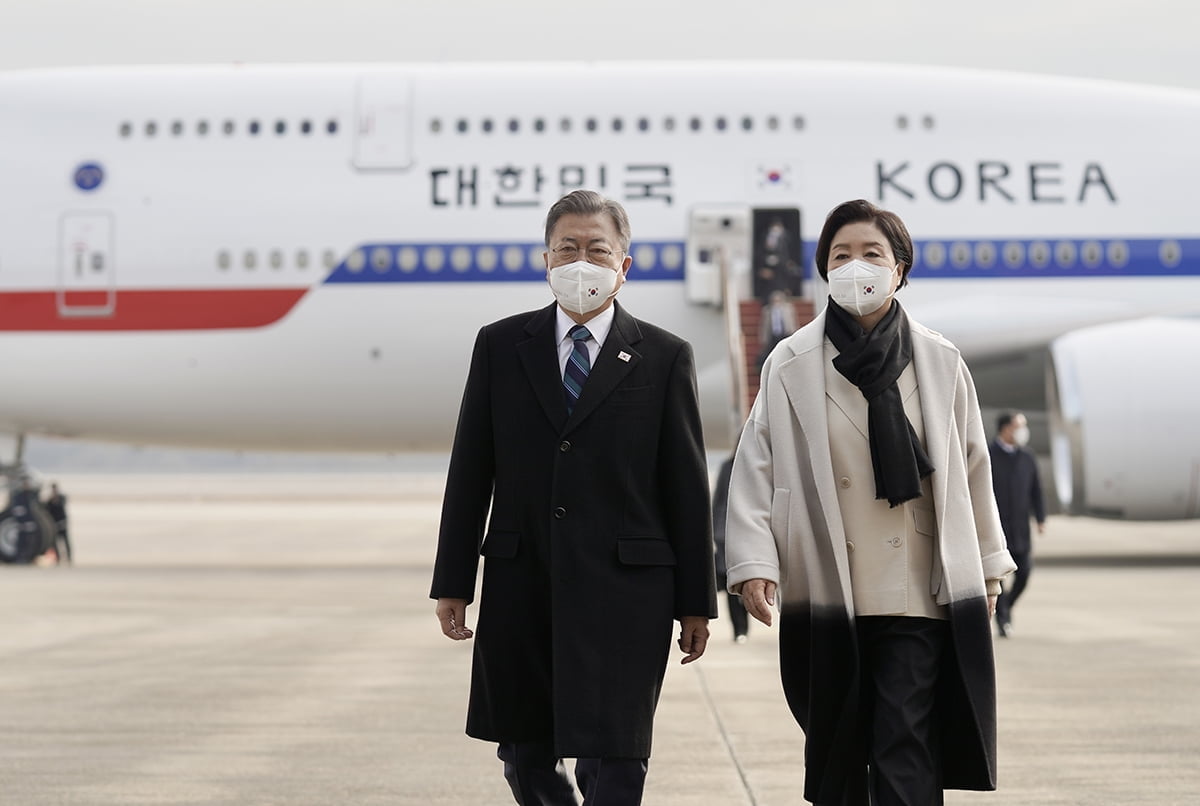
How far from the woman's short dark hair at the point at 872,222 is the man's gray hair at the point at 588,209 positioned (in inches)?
17.3

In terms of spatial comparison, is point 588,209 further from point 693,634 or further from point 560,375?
point 693,634

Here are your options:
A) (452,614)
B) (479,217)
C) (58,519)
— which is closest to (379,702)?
(452,614)

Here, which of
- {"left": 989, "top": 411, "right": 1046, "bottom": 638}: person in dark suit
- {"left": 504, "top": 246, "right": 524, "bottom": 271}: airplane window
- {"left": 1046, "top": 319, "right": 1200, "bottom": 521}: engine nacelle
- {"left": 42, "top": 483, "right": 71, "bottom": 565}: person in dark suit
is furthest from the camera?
{"left": 42, "top": 483, "right": 71, "bottom": 565}: person in dark suit

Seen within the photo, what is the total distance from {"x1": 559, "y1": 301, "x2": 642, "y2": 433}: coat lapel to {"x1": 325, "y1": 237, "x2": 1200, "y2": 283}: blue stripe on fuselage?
11.3m

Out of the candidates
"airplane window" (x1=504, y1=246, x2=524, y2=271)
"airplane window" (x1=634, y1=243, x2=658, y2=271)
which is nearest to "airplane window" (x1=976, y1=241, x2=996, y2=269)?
"airplane window" (x1=634, y1=243, x2=658, y2=271)

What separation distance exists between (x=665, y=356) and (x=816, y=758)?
0.93m

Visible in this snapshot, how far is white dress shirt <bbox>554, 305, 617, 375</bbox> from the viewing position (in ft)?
12.8

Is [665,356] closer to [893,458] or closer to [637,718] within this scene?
[893,458]

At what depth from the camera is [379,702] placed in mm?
7160

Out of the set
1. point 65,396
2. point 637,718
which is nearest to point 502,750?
point 637,718

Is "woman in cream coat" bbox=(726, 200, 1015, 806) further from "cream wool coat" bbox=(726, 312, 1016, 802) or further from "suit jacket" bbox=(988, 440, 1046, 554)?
"suit jacket" bbox=(988, 440, 1046, 554)

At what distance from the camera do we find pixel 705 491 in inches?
150

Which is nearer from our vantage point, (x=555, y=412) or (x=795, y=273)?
(x=555, y=412)

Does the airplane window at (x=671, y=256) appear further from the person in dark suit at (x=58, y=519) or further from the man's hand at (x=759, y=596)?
the man's hand at (x=759, y=596)
